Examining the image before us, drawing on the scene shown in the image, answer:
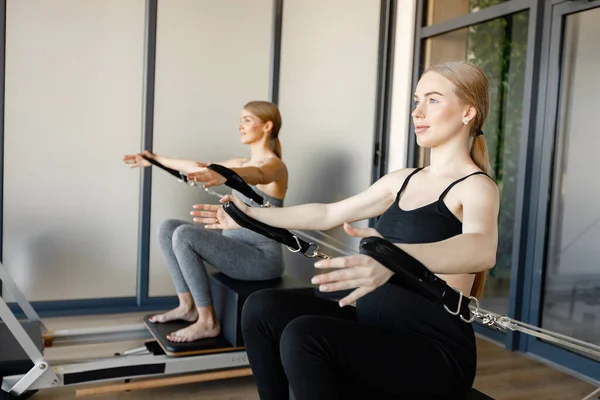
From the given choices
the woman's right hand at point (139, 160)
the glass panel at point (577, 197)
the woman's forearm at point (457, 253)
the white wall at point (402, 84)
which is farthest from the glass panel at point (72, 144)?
the woman's forearm at point (457, 253)

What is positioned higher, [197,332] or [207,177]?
[207,177]

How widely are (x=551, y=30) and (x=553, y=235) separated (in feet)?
3.47

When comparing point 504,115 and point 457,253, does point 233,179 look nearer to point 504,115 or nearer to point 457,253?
point 457,253

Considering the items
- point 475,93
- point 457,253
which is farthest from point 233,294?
point 457,253

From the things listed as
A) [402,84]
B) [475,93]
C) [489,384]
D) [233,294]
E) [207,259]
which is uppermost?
[402,84]

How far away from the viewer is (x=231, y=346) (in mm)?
2701

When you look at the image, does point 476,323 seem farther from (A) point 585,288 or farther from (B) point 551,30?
(B) point 551,30

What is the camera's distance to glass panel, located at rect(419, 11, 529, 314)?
11.2ft

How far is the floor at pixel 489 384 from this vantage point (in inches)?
100

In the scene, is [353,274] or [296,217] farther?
[296,217]

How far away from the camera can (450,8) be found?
3.97 metres

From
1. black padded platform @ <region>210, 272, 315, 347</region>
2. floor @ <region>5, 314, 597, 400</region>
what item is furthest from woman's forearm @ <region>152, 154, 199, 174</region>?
floor @ <region>5, 314, 597, 400</region>

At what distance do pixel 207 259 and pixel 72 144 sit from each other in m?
1.43

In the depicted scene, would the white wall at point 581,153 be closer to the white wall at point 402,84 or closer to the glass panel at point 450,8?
the glass panel at point 450,8
